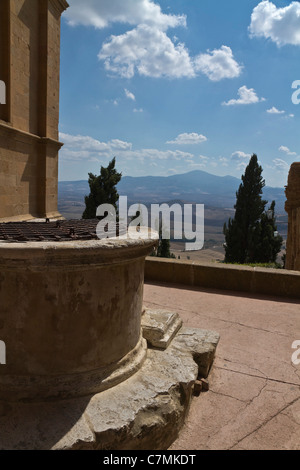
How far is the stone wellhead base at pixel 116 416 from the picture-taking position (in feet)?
7.18

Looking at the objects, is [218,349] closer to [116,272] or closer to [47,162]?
[116,272]

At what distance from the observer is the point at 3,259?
2379mm

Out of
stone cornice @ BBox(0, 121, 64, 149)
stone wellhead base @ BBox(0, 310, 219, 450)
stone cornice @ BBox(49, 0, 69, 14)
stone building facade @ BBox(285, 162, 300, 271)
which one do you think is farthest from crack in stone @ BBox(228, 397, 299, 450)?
Answer: stone building facade @ BBox(285, 162, 300, 271)

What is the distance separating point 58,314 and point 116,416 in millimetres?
874

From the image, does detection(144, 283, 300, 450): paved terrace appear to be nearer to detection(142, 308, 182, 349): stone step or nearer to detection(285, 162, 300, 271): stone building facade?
detection(142, 308, 182, 349): stone step

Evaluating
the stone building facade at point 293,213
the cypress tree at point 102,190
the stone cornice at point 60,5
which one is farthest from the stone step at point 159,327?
the cypress tree at point 102,190

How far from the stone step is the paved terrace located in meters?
0.60

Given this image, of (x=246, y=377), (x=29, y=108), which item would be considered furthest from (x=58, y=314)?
(x=29, y=108)

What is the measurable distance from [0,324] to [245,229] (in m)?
25.1

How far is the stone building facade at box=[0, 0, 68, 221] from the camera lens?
21.8 feet

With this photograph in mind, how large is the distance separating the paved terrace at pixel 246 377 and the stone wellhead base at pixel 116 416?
24 centimetres

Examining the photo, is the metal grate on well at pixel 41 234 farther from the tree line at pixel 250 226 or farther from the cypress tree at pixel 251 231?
the cypress tree at pixel 251 231

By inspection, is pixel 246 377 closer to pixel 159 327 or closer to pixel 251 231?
pixel 159 327
